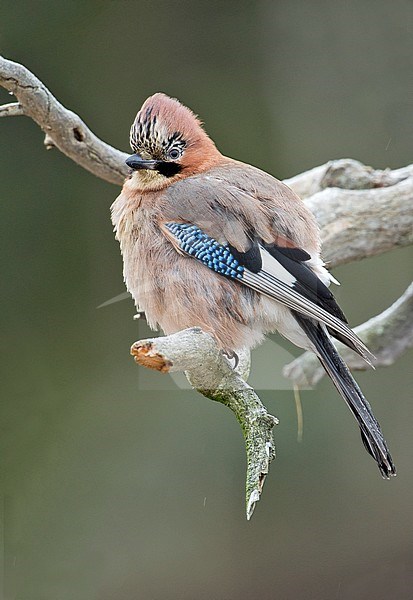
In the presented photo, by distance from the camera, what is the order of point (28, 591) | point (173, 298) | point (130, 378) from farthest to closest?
1. point (130, 378)
2. point (28, 591)
3. point (173, 298)

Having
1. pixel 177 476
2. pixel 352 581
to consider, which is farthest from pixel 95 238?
pixel 352 581

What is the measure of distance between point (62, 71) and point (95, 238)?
31.6 inches

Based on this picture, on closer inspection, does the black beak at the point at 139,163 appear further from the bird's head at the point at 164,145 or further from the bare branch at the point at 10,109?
the bare branch at the point at 10,109

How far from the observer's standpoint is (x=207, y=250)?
2260 millimetres

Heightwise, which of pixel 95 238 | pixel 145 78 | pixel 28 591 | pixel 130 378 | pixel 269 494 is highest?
pixel 145 78

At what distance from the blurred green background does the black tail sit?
164 cm

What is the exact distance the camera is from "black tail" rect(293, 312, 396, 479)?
2062 millimetres

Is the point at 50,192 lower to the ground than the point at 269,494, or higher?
higher

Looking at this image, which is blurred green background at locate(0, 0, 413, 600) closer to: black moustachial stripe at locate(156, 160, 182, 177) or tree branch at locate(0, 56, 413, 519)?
tree branch at locate(0, 56, 413, 519)

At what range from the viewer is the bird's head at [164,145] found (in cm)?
235

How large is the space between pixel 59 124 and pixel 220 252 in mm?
650

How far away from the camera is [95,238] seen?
14.7 feet

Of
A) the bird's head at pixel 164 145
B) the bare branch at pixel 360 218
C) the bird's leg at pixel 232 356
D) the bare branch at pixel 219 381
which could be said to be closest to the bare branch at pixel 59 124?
the bird's head at pixel 164 145

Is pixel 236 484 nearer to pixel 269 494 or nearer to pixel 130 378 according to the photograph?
pixel 269 494
